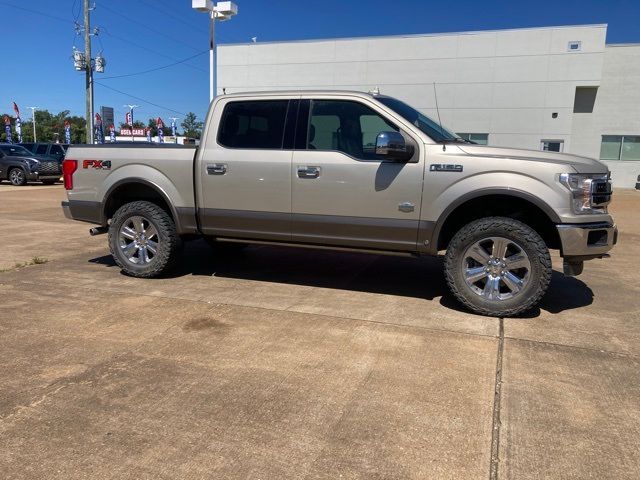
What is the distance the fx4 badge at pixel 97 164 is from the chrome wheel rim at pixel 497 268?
165 inches

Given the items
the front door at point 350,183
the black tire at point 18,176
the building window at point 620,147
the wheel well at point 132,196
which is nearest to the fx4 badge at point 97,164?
the wheel well at point 132,196

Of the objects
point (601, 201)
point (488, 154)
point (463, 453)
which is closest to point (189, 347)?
point (463, 453)

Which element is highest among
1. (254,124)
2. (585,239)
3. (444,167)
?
(254,124)

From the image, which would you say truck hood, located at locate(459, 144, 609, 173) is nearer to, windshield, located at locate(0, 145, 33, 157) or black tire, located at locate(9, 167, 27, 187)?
black tire, located at locate(9, 167, 27, 187)

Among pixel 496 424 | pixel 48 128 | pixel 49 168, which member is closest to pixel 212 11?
pixel 49 168

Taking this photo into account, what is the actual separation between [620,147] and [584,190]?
27461 mm

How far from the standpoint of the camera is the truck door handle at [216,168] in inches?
226

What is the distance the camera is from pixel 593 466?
269 centimetres

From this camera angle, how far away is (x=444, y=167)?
4957 mm

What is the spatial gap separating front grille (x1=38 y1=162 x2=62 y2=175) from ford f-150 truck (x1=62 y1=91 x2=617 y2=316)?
56.7 feet

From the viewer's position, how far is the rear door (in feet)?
18.3

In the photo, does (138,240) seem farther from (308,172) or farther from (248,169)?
(308,172)

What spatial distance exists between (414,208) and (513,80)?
81.7ft

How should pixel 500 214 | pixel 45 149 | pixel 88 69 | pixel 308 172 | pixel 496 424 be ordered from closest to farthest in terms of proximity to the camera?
pixel 496 424
pixel 500 214
pixel 308 172
pixel 45 149
pixel 88 69
